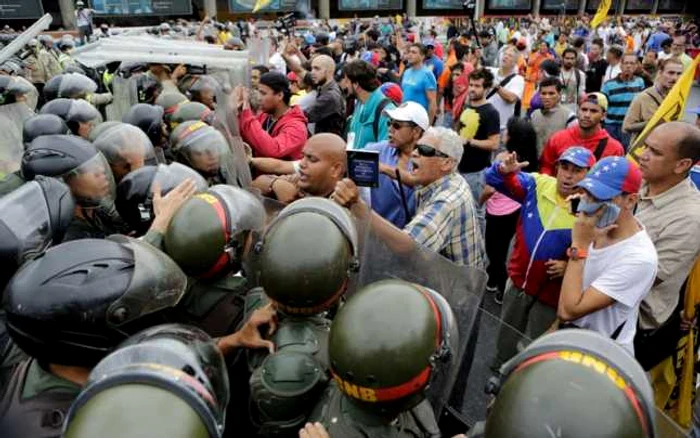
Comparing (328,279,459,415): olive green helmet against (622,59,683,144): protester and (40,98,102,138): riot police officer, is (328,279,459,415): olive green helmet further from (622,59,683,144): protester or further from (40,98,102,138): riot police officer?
(622,59,683,144): protester

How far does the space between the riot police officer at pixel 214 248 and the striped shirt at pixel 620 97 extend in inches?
220

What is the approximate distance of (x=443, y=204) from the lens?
99.6 inches

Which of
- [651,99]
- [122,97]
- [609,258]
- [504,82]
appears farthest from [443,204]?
[504,82]

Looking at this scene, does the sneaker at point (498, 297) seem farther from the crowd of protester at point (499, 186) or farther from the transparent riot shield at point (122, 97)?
the transparent riot shield at point (122, 97)

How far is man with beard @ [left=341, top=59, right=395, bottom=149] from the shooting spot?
15.6ft

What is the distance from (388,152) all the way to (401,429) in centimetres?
203

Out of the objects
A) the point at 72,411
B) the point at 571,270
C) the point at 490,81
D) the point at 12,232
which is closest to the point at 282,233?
the point at 72,411

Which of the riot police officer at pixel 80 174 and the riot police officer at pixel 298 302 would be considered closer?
the riot police officer at pixel 298 302

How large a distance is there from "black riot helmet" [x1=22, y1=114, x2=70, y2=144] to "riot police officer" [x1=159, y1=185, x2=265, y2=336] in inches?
71.8

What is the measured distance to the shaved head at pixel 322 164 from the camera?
2695 mm

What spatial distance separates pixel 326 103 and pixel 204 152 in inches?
90.0

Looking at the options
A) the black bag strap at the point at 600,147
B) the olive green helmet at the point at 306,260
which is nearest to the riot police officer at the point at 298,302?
the olive green helmet at the point at 306,260

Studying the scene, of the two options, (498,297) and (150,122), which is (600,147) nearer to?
(498,297)

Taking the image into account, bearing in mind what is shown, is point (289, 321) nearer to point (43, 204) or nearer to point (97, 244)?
point (97, 244)
